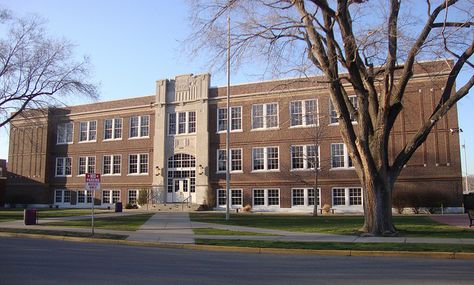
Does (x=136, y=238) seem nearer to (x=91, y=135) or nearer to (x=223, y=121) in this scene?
(x=223, y=121)

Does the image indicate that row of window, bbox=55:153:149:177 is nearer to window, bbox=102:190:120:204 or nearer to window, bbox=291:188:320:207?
window, bbox=102:190:120:204

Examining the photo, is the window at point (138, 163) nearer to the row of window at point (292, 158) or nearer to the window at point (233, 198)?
the row of window at point (292, 158)

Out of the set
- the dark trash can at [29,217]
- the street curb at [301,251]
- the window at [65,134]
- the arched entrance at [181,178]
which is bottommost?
the street curb at [301,251]

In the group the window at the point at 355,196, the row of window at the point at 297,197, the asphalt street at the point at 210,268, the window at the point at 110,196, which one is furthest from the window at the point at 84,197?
the asphalt street at the point at 210,268

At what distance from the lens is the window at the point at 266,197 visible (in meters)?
40.7

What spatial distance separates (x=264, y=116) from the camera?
1628 inches

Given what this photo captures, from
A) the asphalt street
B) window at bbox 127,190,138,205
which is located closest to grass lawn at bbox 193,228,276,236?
the asphalt street

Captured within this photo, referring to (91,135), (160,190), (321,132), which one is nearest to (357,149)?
(321,132)

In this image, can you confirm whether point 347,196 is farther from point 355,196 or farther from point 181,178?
point 181,178

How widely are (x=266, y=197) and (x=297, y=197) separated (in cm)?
274

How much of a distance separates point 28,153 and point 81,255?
146ft

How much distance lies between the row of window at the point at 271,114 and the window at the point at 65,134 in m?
18.3

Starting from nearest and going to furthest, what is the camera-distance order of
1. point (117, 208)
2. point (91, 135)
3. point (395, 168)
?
point (395, 168), point (117, 208), point (91, 135)

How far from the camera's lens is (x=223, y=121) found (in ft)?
142
